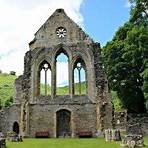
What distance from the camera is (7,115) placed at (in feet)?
118

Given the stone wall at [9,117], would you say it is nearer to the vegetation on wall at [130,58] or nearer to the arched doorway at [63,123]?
the arched doorway at [63,123]

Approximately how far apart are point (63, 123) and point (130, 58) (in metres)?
8.47

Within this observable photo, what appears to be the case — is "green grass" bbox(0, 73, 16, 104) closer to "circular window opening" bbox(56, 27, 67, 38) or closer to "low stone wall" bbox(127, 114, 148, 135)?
"circular window opening" bbox(56, 27, 67, 38)

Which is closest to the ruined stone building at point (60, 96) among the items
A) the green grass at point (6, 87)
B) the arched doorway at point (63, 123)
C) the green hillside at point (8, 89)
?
the arched doorway at point (63, 123)

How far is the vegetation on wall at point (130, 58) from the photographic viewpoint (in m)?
35.9

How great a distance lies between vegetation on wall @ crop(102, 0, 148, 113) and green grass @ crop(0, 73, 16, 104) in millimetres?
23550

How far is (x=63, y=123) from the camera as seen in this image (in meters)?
34.2

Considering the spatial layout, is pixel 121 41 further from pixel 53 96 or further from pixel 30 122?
pixel 30 122

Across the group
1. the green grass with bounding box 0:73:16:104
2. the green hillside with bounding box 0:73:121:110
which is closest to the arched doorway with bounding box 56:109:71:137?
the green hillside with bounding box 0:73:121:110

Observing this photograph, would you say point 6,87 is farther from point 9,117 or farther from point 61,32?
point 61,32

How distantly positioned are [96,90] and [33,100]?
5276 mm

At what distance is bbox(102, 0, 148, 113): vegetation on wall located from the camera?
35875mm

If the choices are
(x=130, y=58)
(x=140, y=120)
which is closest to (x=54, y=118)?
(x=140, y=120)

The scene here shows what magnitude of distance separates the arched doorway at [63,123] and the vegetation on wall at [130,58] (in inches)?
273
